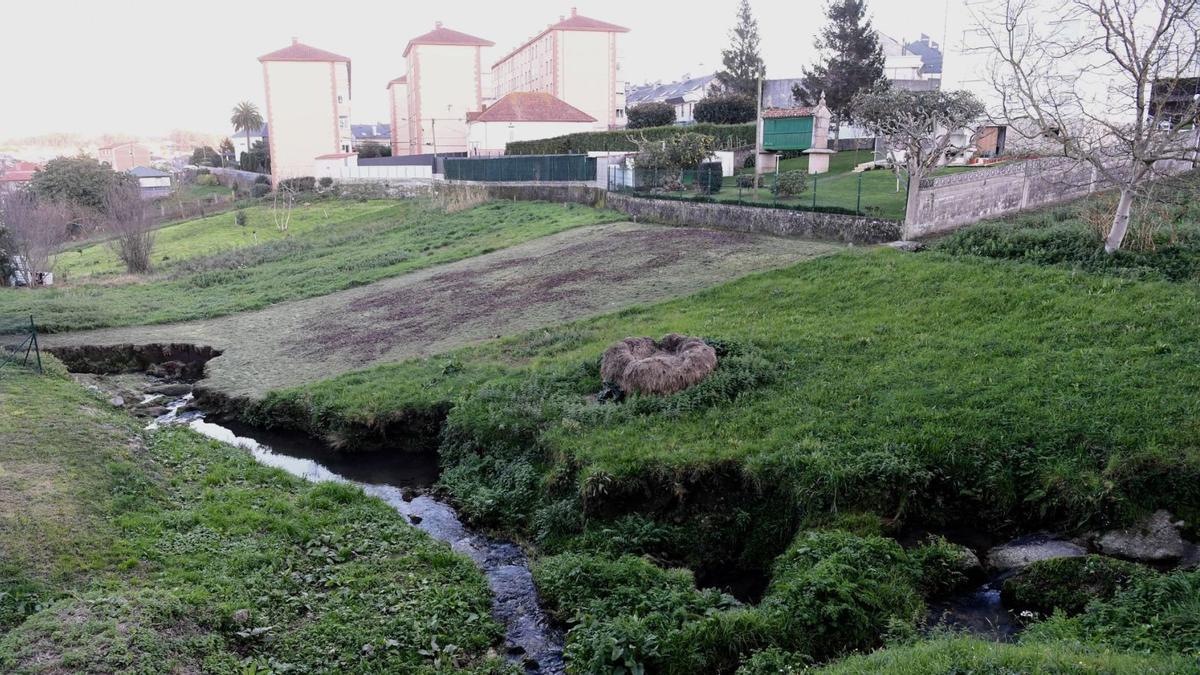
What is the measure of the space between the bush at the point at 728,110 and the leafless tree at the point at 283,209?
86.7ft

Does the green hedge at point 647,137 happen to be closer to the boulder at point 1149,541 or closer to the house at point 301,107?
the boulder at point 1149,541

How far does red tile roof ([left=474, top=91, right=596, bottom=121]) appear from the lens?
60.8 metres

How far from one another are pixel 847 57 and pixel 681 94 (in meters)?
40.9

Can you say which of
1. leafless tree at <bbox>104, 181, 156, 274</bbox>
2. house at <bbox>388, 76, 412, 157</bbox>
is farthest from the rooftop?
leafless tree at <bbox>104, 181, 156, 274</bbox>

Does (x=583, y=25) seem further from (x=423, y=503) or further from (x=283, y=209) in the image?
(x=423, y=503)

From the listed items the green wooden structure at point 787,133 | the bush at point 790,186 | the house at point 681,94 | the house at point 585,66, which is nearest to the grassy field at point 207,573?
the bush at point 790,186

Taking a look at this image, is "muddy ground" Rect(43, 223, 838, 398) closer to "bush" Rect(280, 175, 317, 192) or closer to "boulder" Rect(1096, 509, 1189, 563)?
"boulder" Rect(1096, 509, 1189, 563)

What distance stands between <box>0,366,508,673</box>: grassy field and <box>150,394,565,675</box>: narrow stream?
1.18ft

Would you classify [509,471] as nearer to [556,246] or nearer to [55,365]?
[55,365]

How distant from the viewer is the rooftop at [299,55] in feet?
246

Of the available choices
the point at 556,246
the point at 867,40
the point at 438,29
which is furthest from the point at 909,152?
the point at 438,29

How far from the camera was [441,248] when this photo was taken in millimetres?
32188

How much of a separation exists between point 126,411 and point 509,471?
9.02 m

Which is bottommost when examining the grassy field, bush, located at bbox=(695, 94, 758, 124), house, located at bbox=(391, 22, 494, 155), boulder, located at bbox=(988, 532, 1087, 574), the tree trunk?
the grassy field
